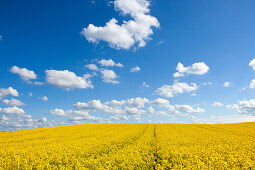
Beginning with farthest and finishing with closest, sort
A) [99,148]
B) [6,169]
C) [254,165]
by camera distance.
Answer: [99,148] → [6,169] → [254,165]

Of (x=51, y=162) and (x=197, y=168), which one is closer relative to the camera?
(x=197, y=168)

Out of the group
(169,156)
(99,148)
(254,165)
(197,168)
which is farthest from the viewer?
(99,148)

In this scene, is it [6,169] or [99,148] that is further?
[99,148]

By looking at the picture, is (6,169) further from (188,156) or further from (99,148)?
(188,156)

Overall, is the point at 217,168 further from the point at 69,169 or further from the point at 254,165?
the point at 69,169

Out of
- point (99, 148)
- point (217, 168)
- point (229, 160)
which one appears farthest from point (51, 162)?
point (229, 160)

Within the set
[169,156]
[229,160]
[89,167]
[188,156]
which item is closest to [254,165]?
[229,160]

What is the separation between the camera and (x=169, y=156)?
1281cm

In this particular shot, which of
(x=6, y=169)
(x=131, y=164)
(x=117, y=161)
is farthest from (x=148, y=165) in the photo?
(x=6, y=169)

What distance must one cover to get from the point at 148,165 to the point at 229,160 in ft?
19.7

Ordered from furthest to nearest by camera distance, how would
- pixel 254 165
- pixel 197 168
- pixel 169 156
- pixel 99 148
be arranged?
pixel 99 148
pixel 169 156
pixel 254 165
pixel 197 168

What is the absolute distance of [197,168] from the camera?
32.0 feet

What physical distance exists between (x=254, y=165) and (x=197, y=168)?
432cm

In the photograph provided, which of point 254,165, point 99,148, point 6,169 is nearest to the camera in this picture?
point 254,165
